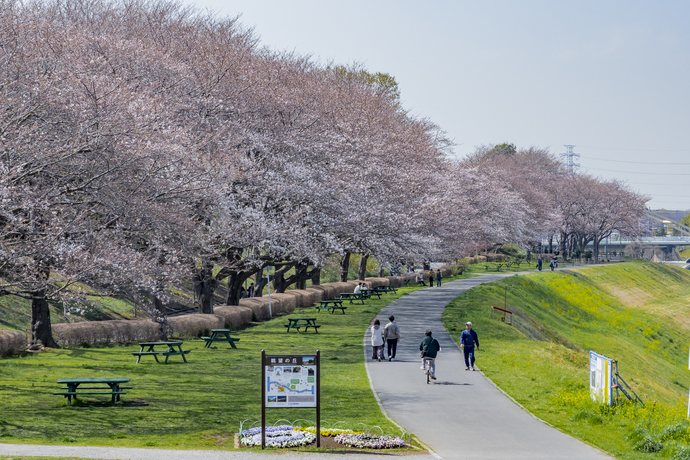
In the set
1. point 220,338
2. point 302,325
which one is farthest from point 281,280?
point 220,338

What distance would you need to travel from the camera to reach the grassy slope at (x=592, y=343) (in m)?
15.2

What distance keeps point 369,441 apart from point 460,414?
142 inches

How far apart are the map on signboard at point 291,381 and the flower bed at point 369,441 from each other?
93 centimetres

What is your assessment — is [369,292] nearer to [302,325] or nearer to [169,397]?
[302,325]

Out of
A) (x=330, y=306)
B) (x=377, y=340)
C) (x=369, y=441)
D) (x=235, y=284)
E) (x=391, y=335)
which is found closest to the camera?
(x=369, y=441)

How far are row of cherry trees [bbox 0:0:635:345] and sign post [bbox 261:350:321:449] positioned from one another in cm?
592

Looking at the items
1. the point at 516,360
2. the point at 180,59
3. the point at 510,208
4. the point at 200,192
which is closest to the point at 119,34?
the point at 180,59

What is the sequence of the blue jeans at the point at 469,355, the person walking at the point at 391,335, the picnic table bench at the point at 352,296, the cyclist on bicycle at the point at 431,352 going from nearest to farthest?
the cyclist on bicycle at the point at 431,352
the blue jeans at the point at 469,355
the person walking at the point at 391,335
the picnic table bench at the point at 352,296

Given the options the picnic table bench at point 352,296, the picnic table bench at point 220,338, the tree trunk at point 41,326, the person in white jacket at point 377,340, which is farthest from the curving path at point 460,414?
the picnic table bench at point 352,296

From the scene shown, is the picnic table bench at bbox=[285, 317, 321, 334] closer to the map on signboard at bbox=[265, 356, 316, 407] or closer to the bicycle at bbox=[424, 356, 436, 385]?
the bicycle at bbox=[424, 356, 436, 385]

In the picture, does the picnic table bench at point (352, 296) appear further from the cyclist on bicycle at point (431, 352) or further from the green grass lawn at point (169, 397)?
the cyclist on bicycle at point (431, 352)

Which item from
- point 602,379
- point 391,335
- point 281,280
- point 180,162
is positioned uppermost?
point 180,162

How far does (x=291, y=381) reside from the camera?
1209cm

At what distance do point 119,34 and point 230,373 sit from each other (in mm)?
16598
